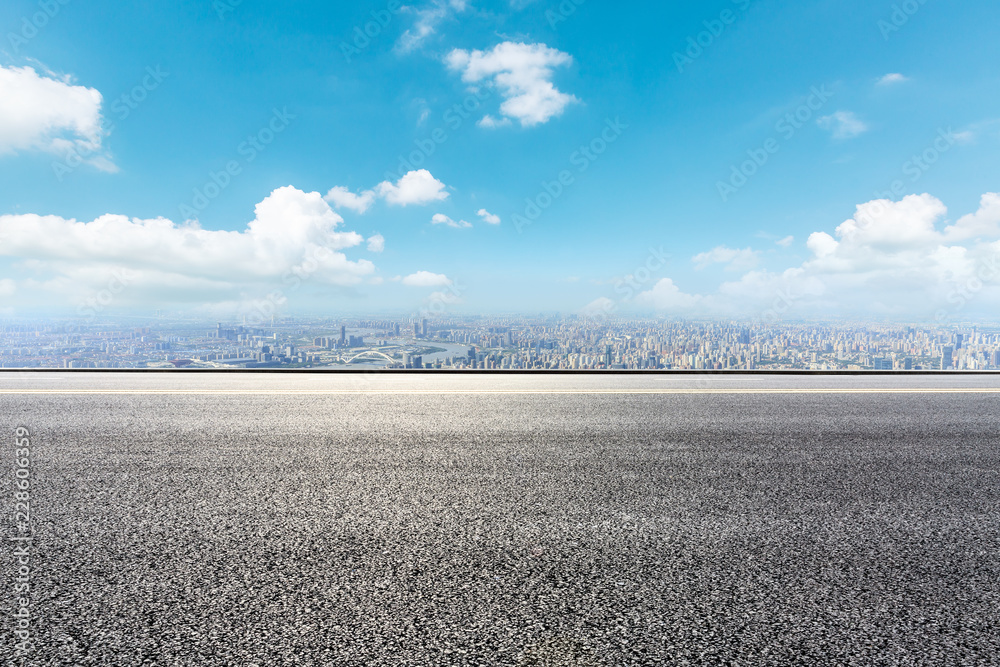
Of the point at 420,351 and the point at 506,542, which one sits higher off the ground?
the point at 420,351

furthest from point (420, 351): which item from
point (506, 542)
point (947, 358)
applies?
point (947, 358)

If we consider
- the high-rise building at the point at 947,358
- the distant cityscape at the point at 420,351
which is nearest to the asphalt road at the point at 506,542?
the distant cityscape at the point at 420,351

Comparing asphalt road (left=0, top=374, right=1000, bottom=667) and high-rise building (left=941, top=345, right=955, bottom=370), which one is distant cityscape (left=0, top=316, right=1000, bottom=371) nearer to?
high-rise building (left=941, top=345, right=955, bottom=370)

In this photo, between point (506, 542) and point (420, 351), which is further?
point (420, 351)

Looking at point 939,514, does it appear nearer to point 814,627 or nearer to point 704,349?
point 814,627

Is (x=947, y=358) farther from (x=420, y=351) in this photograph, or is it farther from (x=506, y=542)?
(x=506, y=542)

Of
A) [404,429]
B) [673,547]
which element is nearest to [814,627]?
[673,547]
